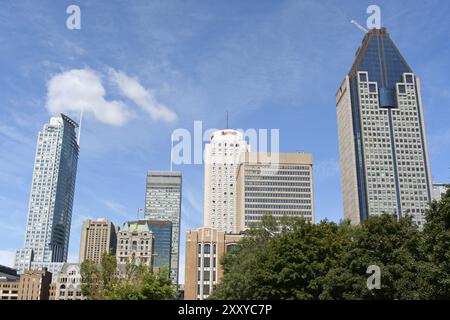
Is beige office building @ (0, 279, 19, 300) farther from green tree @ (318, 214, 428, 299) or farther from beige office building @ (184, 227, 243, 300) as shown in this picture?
green tree @ (318, 214, 428, 299)

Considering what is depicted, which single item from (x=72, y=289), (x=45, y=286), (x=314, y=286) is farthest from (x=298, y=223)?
(x=45, y=286)

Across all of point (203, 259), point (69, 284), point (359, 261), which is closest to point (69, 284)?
point (69, 284)

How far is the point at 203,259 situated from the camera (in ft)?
382

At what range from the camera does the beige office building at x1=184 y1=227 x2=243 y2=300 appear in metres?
114

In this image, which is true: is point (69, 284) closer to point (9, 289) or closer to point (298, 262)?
point (9, 289)

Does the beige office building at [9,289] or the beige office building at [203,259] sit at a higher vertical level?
the beige office building at [203,259]

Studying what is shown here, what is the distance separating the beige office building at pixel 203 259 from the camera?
373ft

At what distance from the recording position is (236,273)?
169ft

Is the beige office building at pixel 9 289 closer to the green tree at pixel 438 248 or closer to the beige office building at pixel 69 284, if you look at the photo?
the beige office building at pixel 69 284

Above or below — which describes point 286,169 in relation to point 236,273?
above

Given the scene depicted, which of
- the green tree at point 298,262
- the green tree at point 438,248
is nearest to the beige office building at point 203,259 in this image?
the green tree at point 298,262

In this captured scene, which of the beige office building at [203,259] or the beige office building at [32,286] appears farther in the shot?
the beige office building at [32,286]
